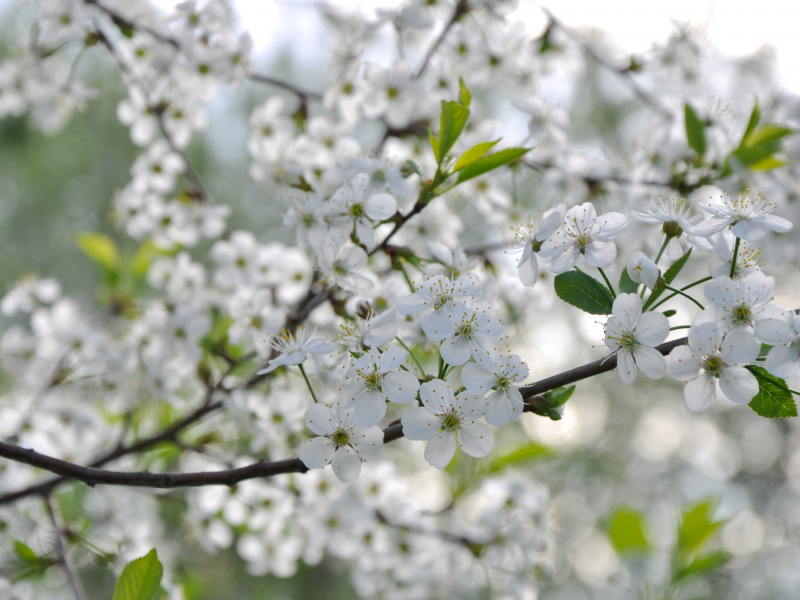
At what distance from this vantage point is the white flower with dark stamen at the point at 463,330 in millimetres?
902

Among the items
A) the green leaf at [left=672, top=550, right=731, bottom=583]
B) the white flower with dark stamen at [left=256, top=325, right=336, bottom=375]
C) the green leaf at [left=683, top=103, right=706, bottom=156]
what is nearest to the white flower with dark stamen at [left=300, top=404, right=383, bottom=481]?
the white flower with dark stamen at [left=256, top=325, right=336, bottom=375]

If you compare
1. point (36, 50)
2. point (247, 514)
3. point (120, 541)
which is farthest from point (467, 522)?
point (36, 50)

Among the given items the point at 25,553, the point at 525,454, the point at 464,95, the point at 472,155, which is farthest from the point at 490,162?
the point at 25,553

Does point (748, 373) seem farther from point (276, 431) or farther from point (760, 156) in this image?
point (276, 431)

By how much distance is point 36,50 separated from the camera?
2141 mm

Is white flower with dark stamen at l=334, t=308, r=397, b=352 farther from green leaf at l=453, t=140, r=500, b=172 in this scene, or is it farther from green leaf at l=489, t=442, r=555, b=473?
green leaf at l=489, t=442, r=555, b=473

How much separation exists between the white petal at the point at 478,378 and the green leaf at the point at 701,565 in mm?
1512

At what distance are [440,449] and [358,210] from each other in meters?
0.54

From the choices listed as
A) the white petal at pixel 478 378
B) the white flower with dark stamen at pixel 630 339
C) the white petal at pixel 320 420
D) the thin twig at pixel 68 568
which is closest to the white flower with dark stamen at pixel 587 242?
the white flower with dark stamen at pixel 630 339

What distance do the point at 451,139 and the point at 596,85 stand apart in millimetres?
9144

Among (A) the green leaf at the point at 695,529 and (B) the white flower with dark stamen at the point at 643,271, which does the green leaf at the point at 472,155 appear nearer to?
(B) the white flower with dark stamen at the point at 643,271

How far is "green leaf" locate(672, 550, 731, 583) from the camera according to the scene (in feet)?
6.30

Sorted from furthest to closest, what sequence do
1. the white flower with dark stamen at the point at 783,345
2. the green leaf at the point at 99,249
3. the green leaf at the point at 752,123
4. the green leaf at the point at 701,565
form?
1. the green leaf at the point at 99,249
2. the green leaf at the point at 701,565
3. the green leaf at the point at 752,123
4. the white flower with dark stamen at the point at 783,345

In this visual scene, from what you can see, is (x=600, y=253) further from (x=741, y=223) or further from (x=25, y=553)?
(x=25, y=553)
